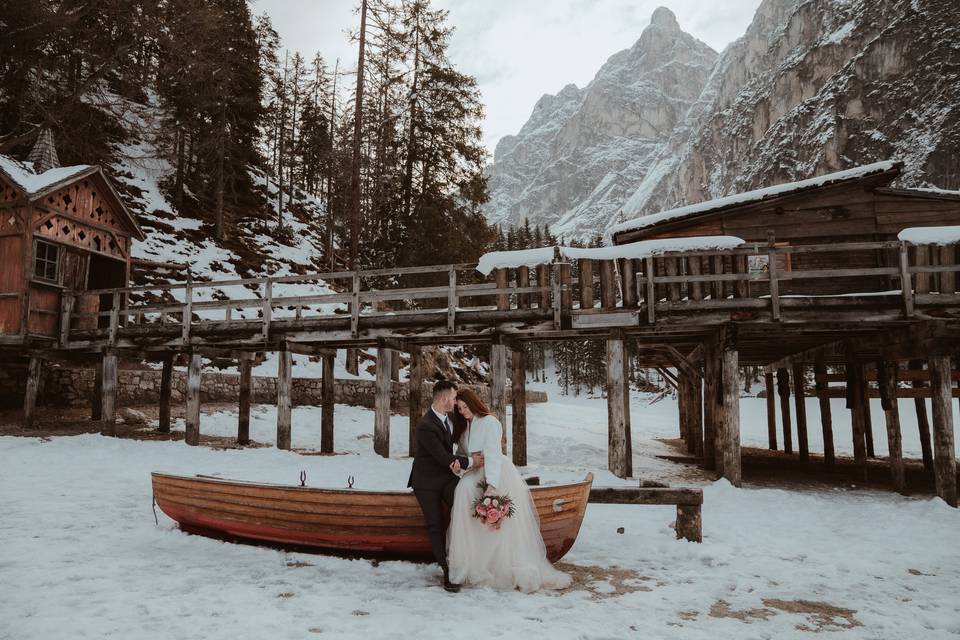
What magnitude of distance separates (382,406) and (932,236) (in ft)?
42.6

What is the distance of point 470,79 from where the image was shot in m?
31.4

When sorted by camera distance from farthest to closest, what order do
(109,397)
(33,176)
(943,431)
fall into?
(33,176) → (109,397) → (943,431)

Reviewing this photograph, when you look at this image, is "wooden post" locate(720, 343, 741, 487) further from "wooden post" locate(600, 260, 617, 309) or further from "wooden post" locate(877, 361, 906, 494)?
"wooden post" locate(877, 361, 906, 494)

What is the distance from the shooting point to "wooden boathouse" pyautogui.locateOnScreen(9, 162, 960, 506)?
39.2 ft

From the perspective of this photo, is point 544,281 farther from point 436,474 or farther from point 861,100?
point 861,100

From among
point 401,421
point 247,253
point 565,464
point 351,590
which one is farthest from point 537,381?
point 351,590

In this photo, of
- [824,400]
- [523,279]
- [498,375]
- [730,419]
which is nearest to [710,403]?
[824,400]

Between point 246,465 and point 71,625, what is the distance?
30.6 feet

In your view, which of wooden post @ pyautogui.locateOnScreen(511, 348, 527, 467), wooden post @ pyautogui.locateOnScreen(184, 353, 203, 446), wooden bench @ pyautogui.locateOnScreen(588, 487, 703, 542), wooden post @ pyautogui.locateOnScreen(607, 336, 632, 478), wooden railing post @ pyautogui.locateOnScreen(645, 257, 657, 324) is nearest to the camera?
wooden bench @ pyautogui.locateOnScreen(588, 487, 703, 542)

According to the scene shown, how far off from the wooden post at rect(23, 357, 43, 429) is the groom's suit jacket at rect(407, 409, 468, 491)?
53.4 feet

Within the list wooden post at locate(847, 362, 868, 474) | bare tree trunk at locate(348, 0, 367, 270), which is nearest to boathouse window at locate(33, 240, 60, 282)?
bare tree trunk at locate(348, 0, 367, 270)

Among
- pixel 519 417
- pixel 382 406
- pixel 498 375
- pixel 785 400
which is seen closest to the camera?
pixel 498 375

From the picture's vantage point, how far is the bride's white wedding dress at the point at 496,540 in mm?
5859

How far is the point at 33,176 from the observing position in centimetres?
1809
